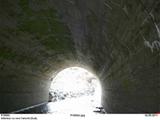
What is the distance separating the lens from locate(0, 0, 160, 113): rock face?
3826 mm

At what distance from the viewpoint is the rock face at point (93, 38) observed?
3826mm

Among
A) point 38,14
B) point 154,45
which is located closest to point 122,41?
point 154,45

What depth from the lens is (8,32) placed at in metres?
7.50

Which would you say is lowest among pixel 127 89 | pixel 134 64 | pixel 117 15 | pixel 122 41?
pixel 127 89

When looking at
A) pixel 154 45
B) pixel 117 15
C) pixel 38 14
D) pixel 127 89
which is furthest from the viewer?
pixel 38 14

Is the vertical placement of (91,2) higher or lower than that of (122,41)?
higher

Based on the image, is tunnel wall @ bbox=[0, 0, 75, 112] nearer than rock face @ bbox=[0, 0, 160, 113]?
No

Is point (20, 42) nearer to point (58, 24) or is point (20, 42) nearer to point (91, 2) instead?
point (58, 24)

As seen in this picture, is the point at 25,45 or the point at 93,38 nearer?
the point at 93,38

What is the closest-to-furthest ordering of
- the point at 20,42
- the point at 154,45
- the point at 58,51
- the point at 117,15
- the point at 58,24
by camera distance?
the point at 154,45, the point at 117,15, the point at 58,24, the point at 20,42, the point at 58,51

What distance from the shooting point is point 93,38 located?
704 cm

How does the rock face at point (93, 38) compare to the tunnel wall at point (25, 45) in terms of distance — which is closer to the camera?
the rock face at point (93, 38)

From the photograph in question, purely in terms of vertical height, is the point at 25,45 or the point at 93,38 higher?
the point at 25,45

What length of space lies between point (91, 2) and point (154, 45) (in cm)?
181
